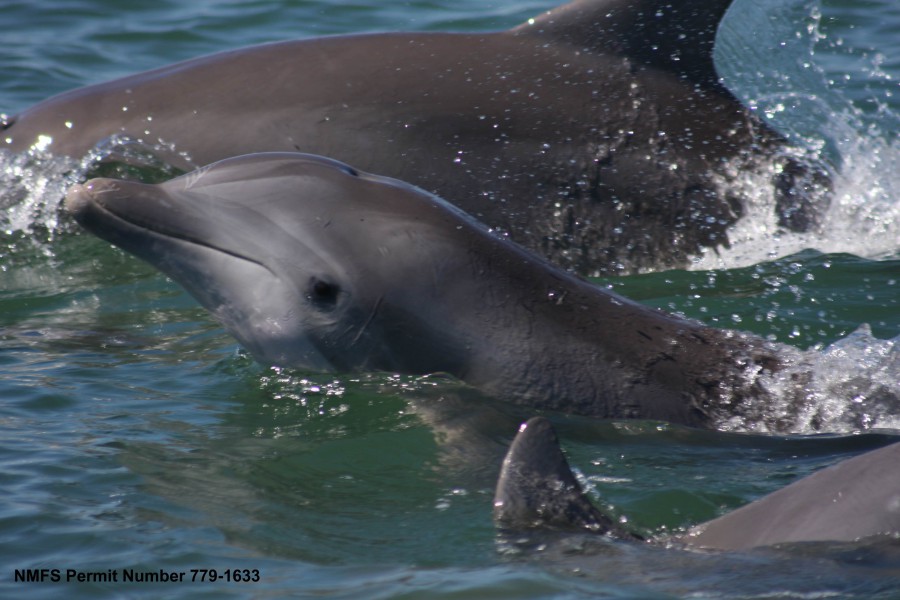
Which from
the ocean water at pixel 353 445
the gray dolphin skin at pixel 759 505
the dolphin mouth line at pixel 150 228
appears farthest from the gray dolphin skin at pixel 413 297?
the gray dolphin skin at pixel 759 505

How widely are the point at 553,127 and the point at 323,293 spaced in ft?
10.9

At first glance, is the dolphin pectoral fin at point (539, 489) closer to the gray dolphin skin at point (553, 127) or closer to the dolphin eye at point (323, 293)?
the dolphin eye at point (323, 293)

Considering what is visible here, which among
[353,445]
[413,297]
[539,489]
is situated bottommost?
[353,445]

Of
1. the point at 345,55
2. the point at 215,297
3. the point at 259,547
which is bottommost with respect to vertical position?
the point at 259,547

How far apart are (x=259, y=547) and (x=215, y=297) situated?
5.99 feet

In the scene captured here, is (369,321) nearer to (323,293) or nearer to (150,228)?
(323,293)

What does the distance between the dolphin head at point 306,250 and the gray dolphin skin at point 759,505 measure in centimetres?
158

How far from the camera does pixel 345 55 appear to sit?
969 centimetres

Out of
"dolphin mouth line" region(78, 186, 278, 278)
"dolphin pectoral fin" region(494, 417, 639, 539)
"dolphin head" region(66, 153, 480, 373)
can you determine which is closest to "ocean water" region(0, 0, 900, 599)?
"dolphin pectoral fin" region(494, 417, 639, 539)

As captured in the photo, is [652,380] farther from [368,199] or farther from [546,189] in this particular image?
[546,189]

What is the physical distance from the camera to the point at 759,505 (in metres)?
5.06

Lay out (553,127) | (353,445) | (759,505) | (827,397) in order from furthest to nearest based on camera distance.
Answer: (553,127) → (827,397) → (353,445) → (759,505)

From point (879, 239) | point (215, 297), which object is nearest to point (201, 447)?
point (215, 297)

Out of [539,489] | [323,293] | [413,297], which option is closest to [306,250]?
[323,293]
